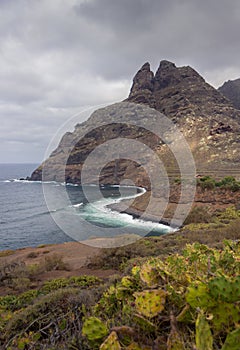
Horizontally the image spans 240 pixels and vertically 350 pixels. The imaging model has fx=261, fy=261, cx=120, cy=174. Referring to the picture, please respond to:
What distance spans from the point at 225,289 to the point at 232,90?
607 feet

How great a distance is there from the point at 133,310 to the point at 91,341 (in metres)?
0.41

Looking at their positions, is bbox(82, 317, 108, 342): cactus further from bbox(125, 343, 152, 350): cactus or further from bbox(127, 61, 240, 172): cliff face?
bbox(127, 61, 240, 172): cliff face

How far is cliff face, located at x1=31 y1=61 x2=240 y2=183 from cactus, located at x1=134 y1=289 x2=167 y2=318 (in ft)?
197

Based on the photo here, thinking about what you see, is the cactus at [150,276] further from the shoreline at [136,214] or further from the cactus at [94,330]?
the shoreline at [136,214]

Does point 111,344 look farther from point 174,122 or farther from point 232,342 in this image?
point 174,122

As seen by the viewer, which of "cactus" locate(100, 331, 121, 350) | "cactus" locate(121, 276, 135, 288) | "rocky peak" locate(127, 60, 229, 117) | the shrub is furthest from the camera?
"rocky peak" locate(127, 60, 229, 117)

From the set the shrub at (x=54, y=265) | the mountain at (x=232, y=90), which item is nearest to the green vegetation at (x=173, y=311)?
the shrub at (x=54, y=265)

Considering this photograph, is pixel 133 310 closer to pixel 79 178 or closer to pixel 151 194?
pixel 151 194

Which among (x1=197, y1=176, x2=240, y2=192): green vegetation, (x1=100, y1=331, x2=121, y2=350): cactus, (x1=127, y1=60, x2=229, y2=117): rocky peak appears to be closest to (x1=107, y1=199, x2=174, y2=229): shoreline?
(x1=197, y1=176, x2=240, y2=192): green vegetation

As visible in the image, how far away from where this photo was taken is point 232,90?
539ft

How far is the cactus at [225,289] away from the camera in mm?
1702

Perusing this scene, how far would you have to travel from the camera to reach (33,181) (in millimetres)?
98688

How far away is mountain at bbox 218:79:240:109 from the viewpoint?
511 ft

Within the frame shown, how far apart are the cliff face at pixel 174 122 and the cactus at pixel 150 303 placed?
197 feet
